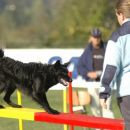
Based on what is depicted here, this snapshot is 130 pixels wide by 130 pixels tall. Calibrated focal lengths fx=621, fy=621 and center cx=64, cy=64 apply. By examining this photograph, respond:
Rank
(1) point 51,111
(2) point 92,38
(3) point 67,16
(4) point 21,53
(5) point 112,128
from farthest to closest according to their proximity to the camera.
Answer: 1. (3) point 67,16
2. (4) point 21,53
3. (2) point 92,38
4. (1) point 51,111
5. (5) point 112,128

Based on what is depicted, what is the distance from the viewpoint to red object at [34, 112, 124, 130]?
6363mm

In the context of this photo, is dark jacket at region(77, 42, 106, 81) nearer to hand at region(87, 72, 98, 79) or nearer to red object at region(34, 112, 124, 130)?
hand at region(87, 72, 98, 79)

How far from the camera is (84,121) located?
6707mm

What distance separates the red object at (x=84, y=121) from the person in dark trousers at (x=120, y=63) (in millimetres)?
898

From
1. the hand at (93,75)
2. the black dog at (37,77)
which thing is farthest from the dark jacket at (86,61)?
the black dog at (37,77)

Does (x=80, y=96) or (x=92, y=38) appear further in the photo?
(x=92, y=38)

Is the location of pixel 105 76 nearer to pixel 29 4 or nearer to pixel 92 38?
pixel 92 38

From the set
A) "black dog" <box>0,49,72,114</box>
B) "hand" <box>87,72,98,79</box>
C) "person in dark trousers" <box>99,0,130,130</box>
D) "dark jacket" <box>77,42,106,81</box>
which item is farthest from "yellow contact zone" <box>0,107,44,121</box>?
"dark jacket" <box>77,42,106,81</box>

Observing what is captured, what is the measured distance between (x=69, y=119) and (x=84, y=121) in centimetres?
22

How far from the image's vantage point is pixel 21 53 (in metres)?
17.7

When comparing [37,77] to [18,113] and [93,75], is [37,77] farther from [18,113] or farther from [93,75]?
[93,75]

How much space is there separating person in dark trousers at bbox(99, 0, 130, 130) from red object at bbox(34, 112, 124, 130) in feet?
2.95

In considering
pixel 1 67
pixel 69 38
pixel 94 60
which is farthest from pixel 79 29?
pixel 1 67

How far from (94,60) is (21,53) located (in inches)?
293
